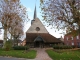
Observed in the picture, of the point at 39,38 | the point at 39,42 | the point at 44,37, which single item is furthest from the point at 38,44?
the point at 44,37

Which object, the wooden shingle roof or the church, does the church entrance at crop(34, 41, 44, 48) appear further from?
the wooden shingle roof

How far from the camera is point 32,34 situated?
164 ft

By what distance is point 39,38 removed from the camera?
4741cm

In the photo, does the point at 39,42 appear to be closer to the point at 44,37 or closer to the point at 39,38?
the point at 39,38

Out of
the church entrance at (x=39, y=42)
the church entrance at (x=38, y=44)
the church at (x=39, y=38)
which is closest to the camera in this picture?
the church entrance at (x=39, y=42)

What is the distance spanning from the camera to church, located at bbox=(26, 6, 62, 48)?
47.4 metres

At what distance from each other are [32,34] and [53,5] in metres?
24.3

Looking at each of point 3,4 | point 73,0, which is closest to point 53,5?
A: point 73,0

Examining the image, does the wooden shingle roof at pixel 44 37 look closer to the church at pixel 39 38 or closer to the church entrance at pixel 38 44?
the church at pixel 39 38

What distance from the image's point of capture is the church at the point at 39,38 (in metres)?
47.4

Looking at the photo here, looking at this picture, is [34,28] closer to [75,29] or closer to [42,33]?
[42,33]

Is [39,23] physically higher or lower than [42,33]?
higher

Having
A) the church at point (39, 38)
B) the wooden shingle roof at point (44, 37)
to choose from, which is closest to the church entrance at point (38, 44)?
the church at point (39, 38)

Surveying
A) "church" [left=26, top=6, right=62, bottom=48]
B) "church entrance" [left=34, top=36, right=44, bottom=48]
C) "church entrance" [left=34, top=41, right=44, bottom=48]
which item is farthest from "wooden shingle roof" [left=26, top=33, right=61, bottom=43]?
"church entrance" [left=34, top=41, right=44, bottom=48]
